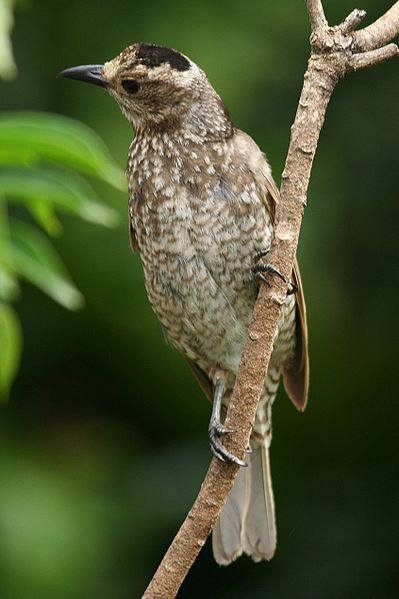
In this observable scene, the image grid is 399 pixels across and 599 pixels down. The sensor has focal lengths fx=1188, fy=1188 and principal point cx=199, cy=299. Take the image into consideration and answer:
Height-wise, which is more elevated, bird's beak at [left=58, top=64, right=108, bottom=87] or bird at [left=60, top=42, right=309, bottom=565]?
bird's beak at [left=58, top=64, right=108, bottom=87]

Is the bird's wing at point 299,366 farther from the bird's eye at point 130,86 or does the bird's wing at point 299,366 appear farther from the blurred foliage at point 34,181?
the blurred foliage at point 34,181

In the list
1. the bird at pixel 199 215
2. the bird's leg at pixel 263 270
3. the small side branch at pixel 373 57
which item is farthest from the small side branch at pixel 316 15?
the bird at pixel 199 215

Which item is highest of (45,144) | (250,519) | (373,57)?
(373,57)

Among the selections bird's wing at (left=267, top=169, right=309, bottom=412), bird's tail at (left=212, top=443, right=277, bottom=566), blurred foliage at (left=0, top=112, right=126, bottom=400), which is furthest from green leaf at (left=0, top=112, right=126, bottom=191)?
bird's tail at (left=212, top=443, right=277, bottom=566)

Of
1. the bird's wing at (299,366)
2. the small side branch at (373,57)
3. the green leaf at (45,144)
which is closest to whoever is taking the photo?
the small side branch at (373,57)

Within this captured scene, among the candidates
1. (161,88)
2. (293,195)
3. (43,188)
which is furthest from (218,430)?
(161,88)

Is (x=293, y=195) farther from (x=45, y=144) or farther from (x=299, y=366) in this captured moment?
(x=299, y=366)

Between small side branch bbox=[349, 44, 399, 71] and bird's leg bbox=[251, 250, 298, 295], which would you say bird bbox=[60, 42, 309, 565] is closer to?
bird's leg bbox=[251, 250, 298, 295]
